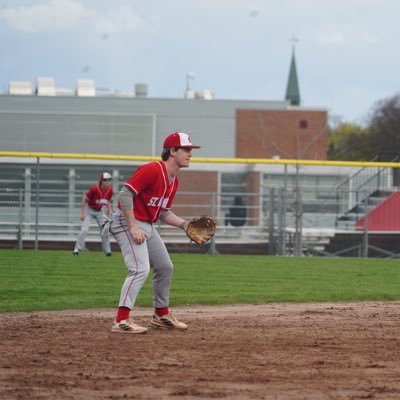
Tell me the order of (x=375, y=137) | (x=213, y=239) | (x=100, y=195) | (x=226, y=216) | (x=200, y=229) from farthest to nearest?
(x=375, y=137) → (x=226, y=216) → (x=213, y=239) → (x=100, y=195) → (x=200, y=229)

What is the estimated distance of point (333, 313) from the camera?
11.1m

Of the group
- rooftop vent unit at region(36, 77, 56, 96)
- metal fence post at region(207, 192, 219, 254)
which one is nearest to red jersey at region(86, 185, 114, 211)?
metal fence post at region(207, 192, 219, 254)

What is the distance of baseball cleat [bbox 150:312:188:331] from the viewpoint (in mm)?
9359

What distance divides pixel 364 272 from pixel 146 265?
9.84 meters

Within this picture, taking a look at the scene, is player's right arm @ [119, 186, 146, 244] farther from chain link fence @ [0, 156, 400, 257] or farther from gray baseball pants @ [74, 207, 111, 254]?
chain link fence @ [0, 156, 400, 257]

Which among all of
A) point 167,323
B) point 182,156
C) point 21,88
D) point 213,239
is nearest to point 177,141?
point 182,156

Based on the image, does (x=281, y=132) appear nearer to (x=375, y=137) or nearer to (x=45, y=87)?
(x=45, y=87)

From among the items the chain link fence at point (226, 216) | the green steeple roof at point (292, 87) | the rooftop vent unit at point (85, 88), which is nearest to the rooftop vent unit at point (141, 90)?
the rooftop vent unit at point (85, 88)

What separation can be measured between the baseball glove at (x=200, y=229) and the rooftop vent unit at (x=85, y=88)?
3609cm

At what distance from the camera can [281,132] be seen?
4838 cm

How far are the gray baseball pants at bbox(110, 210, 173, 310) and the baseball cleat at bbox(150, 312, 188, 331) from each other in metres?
0.37

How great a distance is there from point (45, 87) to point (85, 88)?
6.32ft

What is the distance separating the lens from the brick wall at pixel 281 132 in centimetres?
4794

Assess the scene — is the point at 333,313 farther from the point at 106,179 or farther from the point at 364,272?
the point at 106,179
